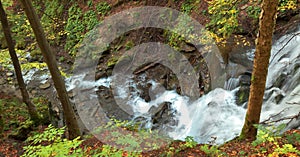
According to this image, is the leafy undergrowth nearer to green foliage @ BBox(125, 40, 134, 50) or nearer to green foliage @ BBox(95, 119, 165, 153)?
green foliage @ BBox(95, 119, 165, 153)

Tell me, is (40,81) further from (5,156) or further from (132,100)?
(5,156)

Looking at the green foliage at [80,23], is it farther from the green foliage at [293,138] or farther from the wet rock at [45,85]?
the green foliage at [293,138]

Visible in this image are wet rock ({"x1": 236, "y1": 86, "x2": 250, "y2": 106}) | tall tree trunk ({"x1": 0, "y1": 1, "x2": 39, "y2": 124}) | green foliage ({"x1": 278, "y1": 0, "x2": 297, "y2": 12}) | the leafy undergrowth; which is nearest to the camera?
the leafy undergrowth

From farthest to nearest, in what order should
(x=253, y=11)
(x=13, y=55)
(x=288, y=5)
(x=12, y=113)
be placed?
(x=253, y=11)
(x=12, y=113)
(x=288, y=5)
(x=13, y=55)

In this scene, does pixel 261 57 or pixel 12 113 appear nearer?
pixel 261 57

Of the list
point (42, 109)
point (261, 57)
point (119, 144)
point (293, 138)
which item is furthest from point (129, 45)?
point (293, 138)

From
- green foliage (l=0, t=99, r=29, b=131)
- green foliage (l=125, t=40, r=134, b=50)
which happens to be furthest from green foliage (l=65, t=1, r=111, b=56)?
green foliage (l=0, t=99, r=29, b=131)

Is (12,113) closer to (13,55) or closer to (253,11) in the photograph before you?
(13,55)

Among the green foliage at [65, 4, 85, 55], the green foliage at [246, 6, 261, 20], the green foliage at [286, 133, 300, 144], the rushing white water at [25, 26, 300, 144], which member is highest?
the green foliage at [65, 4, 85, 55]

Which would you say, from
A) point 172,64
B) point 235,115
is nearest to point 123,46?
point 172,64

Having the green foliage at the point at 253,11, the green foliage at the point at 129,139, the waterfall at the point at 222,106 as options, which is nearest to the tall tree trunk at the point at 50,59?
the green foliage at the point at 129,139
